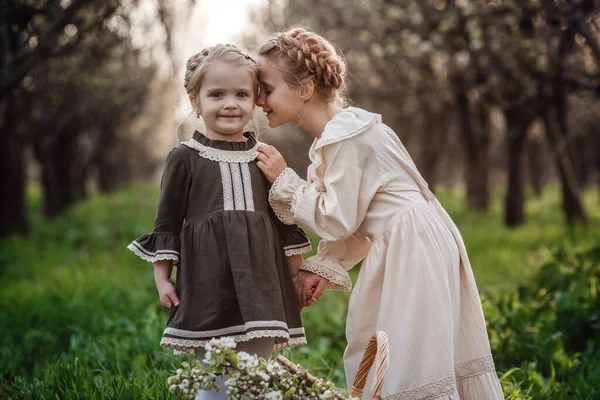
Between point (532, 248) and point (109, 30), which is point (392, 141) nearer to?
point (109, 30)

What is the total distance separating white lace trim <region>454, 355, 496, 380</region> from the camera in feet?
9.61

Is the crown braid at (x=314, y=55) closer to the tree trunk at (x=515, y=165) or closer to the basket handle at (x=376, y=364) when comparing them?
the basket handle at (x=376, y=364)

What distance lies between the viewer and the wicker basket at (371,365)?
2373mm

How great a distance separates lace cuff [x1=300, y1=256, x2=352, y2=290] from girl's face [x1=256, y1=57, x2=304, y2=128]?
67 cm

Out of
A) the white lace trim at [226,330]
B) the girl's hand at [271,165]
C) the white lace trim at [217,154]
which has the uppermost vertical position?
the white lace trim at [217,154]

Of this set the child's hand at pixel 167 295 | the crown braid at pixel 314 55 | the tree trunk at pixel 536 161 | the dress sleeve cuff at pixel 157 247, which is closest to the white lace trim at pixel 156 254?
the dress sleeve cuff at pixel 157 247

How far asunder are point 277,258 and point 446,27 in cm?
669

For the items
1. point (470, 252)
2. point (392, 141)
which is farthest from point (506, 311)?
point (470, 252)

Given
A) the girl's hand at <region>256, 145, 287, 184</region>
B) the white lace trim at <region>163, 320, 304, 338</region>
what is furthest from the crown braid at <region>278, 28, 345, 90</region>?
the white lace trim at <region>163, 320, 304, 338</region>

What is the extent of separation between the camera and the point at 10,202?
36.9ft

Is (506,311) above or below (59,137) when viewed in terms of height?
below

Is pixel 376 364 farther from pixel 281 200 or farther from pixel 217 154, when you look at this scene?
pixel 217 154

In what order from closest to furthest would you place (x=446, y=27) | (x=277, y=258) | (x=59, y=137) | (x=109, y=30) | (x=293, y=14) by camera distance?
(x=277, y=258)
(x=109, y=30)
(x=446, y=27)
(x=293, y=14)
(x=59, y=137)

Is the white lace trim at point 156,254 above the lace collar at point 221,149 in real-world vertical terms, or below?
below
